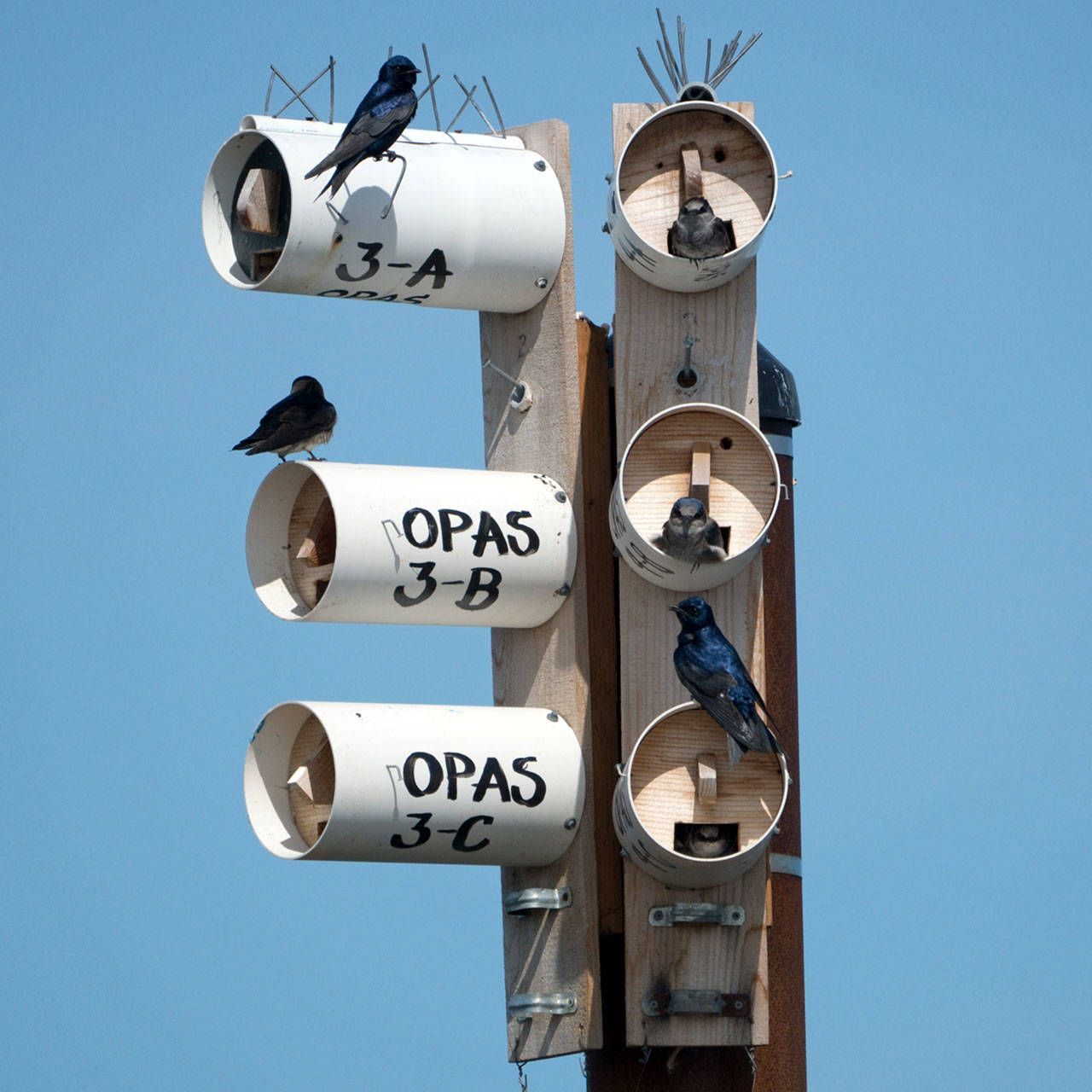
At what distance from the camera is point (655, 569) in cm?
1025

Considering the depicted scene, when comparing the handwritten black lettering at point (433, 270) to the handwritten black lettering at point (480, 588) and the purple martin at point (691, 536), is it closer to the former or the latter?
the handwritten black lettering at point (480, 588)

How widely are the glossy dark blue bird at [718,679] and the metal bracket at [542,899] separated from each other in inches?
39.5

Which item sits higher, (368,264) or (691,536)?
(368,264)

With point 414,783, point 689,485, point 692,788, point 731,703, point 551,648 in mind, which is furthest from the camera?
point 551,648

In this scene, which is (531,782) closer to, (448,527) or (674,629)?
(674,629)

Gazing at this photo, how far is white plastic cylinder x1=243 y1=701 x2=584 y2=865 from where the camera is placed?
9984mm

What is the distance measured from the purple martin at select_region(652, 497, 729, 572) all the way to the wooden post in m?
0.69

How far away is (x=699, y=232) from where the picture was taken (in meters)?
10.4

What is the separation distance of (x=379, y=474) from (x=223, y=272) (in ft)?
3.39

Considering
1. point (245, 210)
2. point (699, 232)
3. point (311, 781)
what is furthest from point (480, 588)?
point (245, 210)

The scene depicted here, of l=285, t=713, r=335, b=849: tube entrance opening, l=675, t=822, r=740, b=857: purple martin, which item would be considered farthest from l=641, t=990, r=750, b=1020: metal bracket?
l=285, t=713, r=335, b=849: tube entrance opening

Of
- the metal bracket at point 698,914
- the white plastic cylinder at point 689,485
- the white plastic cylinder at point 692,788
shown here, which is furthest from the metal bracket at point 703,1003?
the white plastic cylinder at point 689,485

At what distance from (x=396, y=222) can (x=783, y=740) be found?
8.45 ft

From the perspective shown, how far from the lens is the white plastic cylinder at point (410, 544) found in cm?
1017
